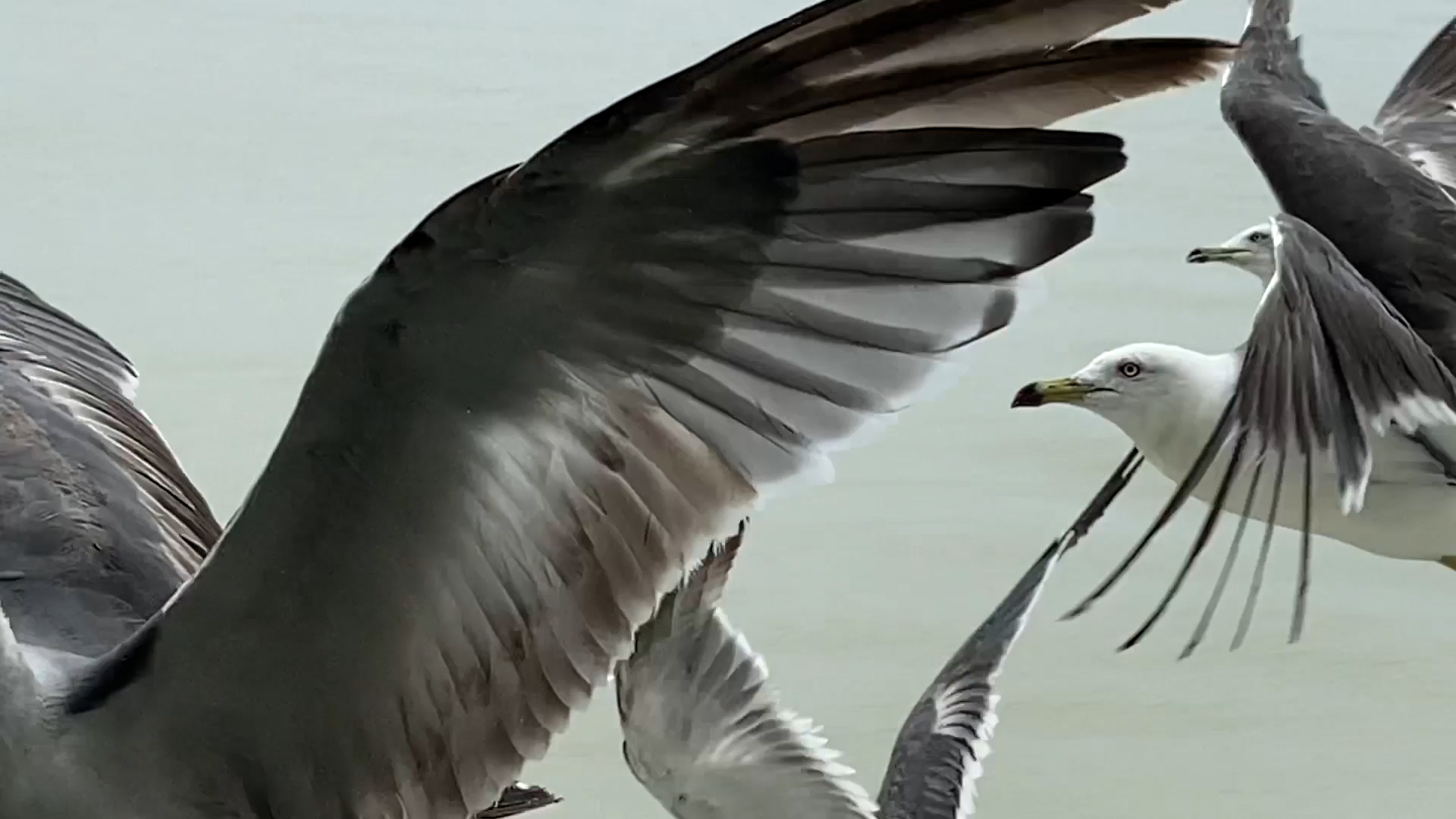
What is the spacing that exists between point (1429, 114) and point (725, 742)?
4.90 ft

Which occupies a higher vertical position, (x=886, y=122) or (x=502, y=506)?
(x=886, y=122)

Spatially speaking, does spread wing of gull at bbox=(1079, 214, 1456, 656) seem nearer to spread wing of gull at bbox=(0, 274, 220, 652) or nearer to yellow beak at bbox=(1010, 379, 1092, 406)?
yellow beak at bbox=(1010, 379, 1092, 406)

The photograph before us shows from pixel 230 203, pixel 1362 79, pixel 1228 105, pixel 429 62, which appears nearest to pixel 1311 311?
pixel 1228 105

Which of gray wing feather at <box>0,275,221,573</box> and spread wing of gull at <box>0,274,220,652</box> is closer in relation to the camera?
spread wing of gull at <box>0,274,220,652</box>

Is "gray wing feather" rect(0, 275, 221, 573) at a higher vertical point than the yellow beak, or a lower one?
lower

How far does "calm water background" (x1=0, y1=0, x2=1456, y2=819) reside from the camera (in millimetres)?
2010

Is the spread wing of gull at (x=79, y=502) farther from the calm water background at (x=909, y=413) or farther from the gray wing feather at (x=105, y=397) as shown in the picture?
the calm water background at (x=909, y=413)

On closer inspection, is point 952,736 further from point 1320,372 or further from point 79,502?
point 79,502

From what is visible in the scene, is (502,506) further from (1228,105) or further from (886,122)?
(1228,105)

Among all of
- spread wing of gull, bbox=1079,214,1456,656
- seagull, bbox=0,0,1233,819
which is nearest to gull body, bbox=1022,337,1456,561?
spread wing of gull, bbox=1079,214,1456,656

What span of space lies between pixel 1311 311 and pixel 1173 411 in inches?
17.4

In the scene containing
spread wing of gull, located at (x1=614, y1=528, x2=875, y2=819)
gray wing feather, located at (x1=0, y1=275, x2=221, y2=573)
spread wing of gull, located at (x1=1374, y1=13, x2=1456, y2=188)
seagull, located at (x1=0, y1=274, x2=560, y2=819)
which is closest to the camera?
seagull, located at (x1=0, y1=274, x2=560, y2=819)

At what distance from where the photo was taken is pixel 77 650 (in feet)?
3.34

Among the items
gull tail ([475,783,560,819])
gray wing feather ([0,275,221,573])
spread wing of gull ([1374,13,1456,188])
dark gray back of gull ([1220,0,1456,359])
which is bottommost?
gull tail ([475,783,560,819])
